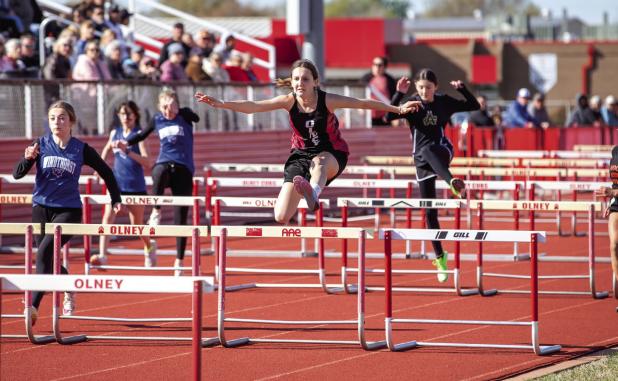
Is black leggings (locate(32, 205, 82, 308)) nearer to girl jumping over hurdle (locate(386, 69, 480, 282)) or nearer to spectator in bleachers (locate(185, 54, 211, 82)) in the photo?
girl jumping over hurdle (locate(386, 69, 480, 282))

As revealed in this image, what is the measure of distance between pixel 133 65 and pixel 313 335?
37.9 feet

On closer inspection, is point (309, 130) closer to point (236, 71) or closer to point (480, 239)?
point (480, 239)

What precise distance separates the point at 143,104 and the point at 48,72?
1.49 metres

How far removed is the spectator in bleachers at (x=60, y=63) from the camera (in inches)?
736

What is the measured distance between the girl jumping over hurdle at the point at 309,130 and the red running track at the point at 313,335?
116 centimetres

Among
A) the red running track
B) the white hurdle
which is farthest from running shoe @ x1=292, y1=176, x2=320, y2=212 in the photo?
the white hurdle

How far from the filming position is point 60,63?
18797 mm

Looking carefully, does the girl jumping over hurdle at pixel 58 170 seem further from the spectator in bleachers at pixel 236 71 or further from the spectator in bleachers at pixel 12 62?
the spectator in bleachers at pixel 236 71

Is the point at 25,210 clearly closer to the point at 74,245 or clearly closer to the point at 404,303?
the point at 74,245

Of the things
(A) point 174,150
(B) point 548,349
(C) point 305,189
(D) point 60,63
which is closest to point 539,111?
(D) point 60,63

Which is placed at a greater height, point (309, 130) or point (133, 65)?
point (133, 65)

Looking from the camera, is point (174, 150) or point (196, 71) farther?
point (196, 71)

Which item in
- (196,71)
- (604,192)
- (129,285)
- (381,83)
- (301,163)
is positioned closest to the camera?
(129,285)

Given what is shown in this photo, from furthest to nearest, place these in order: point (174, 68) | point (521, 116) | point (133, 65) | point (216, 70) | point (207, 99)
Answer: point (521, 116) → point (216, 70) → point (133, 65) → point (174, 68) → point (207, 99)
